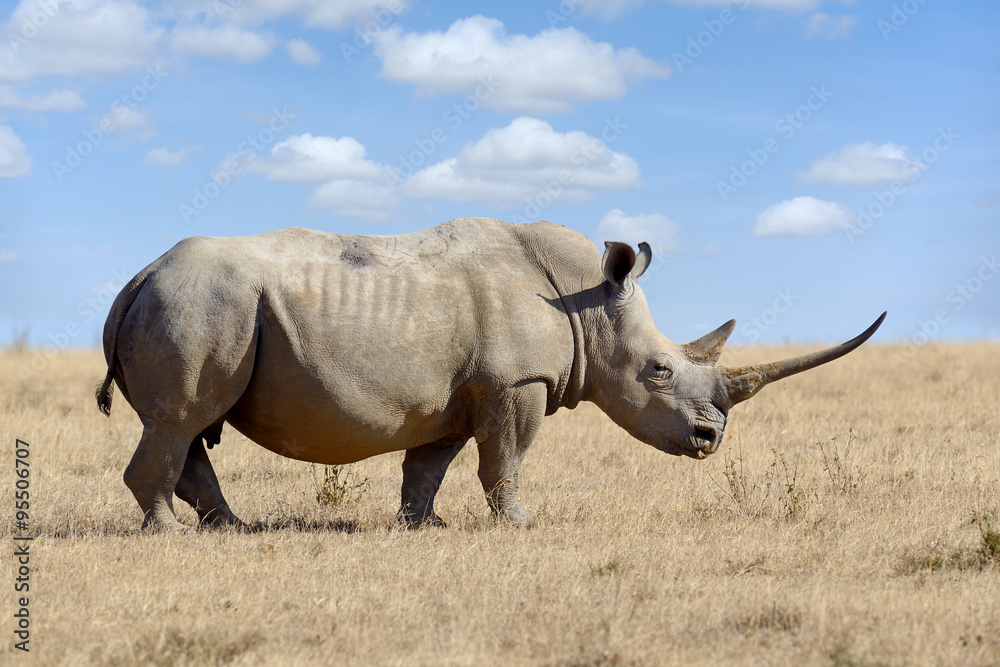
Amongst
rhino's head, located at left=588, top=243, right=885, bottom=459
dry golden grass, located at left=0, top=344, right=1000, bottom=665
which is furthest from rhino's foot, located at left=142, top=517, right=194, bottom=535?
rhino's head, located at left=588, top=243, right=885, bottom=459

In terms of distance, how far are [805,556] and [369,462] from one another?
516 cm

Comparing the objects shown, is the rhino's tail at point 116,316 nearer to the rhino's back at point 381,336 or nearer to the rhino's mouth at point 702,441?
the rhino's back at point 381,336

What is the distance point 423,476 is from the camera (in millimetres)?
7539

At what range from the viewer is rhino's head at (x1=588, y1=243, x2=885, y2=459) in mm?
7293

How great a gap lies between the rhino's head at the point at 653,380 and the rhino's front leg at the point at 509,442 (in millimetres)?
613

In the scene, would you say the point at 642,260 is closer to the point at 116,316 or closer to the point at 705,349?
the point at 705,349

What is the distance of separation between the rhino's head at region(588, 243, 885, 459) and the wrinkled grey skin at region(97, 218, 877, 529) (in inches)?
0.4

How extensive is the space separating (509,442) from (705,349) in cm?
168

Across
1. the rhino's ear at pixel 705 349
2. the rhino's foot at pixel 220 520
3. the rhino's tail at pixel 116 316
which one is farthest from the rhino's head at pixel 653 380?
the rhino's tail at pixel 116 316

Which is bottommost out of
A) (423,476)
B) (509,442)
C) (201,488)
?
(201,488)

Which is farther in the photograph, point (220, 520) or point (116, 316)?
point (220, 520)

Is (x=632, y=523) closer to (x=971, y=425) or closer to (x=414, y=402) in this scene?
(x=414, y=402)

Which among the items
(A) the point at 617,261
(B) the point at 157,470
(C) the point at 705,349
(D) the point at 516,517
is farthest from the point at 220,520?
(C) the point at 705,349

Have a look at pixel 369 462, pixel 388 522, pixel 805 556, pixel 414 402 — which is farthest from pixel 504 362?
pixel 369 462
